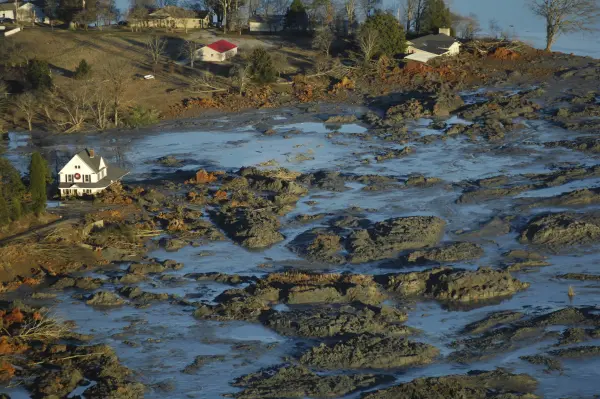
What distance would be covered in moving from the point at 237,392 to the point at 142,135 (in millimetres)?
30574

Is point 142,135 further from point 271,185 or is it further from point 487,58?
point 487,58

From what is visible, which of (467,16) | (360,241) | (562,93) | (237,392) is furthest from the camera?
(467,16)

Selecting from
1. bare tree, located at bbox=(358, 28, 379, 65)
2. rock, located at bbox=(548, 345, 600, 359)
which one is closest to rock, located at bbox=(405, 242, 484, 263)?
rock, located at bbox=(548, 345, 600, 359)

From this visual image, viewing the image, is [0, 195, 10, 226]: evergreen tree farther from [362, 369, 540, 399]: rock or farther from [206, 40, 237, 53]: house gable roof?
[206, 40, 237, 53]: house gable roof

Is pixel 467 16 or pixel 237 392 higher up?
pixel 467 16

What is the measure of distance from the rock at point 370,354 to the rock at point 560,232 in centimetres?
1037

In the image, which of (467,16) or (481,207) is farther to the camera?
(467,16)

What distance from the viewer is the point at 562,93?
189 feet

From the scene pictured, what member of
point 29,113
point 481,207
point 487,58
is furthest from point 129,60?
point 481,207

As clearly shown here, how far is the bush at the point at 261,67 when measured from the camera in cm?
6078

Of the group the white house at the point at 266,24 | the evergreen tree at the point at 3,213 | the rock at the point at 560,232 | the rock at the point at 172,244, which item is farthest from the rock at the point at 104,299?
the white house at the point at 266,24

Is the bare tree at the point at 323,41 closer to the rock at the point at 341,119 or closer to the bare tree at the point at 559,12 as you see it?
the rock at the point at 341,119

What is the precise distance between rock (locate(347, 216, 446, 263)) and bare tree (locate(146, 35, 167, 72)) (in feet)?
101

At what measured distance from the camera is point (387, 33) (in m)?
64.9
